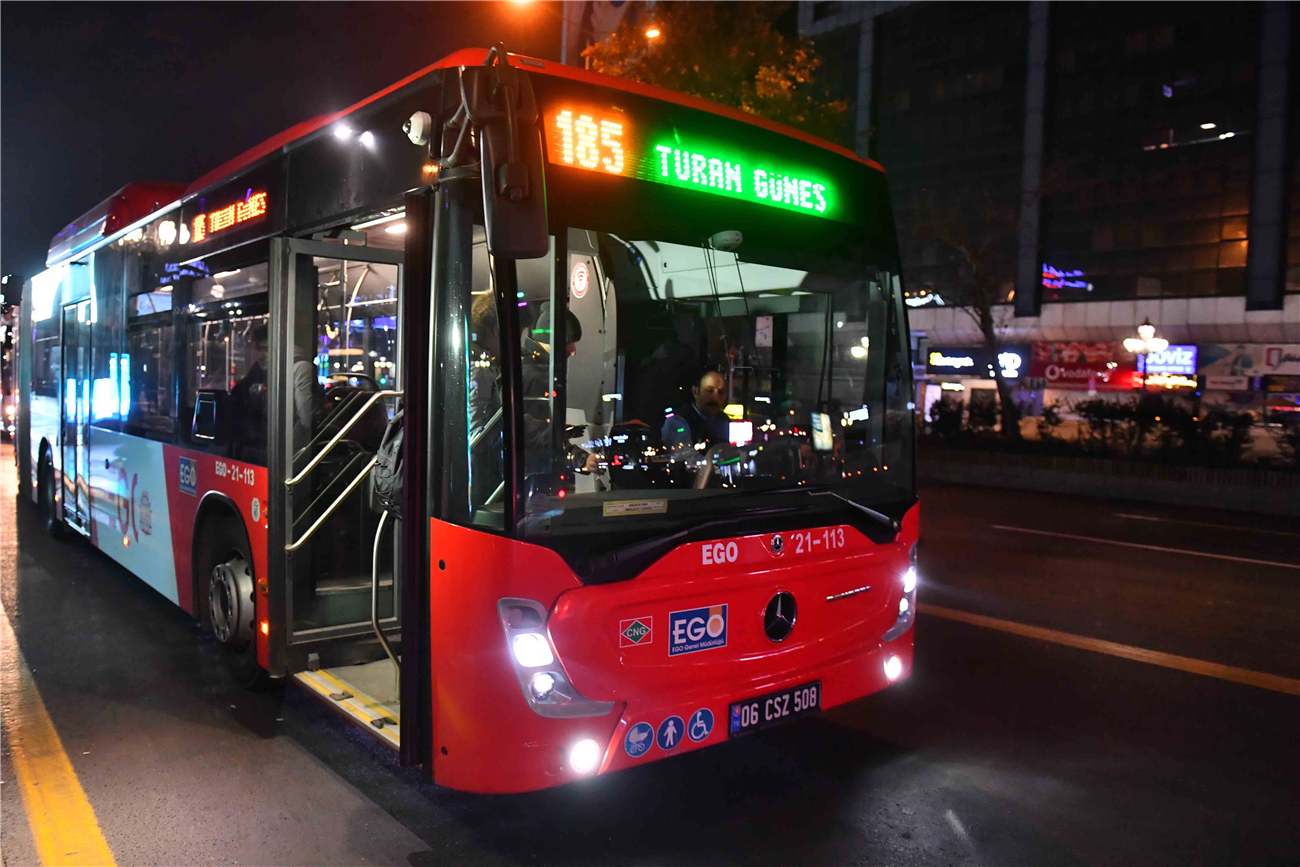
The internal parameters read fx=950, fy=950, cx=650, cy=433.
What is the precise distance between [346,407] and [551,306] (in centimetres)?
219

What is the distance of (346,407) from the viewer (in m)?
5.23

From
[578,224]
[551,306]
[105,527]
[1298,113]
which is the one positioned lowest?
[105,527]

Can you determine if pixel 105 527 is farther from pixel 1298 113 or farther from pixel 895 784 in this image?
pixel 1298 113

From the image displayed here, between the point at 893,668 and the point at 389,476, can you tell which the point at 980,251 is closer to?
the point at 893,668

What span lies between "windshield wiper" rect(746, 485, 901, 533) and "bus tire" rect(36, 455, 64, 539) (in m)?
8.71

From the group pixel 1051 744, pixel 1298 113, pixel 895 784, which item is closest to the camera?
pixel 895 784

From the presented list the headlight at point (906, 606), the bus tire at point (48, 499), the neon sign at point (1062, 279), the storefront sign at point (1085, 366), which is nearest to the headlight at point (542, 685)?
the headlight at point (906, 606)

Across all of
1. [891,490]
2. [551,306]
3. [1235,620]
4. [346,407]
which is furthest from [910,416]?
[1235,620]

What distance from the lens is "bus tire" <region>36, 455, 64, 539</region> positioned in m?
10.0

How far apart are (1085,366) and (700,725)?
36.1m

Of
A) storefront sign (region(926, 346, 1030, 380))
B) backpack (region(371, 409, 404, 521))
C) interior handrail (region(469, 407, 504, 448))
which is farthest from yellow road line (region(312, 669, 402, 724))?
storefront sign (region(926, 346, 1030, 380))

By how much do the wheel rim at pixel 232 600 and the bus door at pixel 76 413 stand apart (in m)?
3.57

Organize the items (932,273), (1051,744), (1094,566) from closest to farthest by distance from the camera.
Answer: (1051,744), (1094,566), (932,273)

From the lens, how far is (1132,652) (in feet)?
21.9
